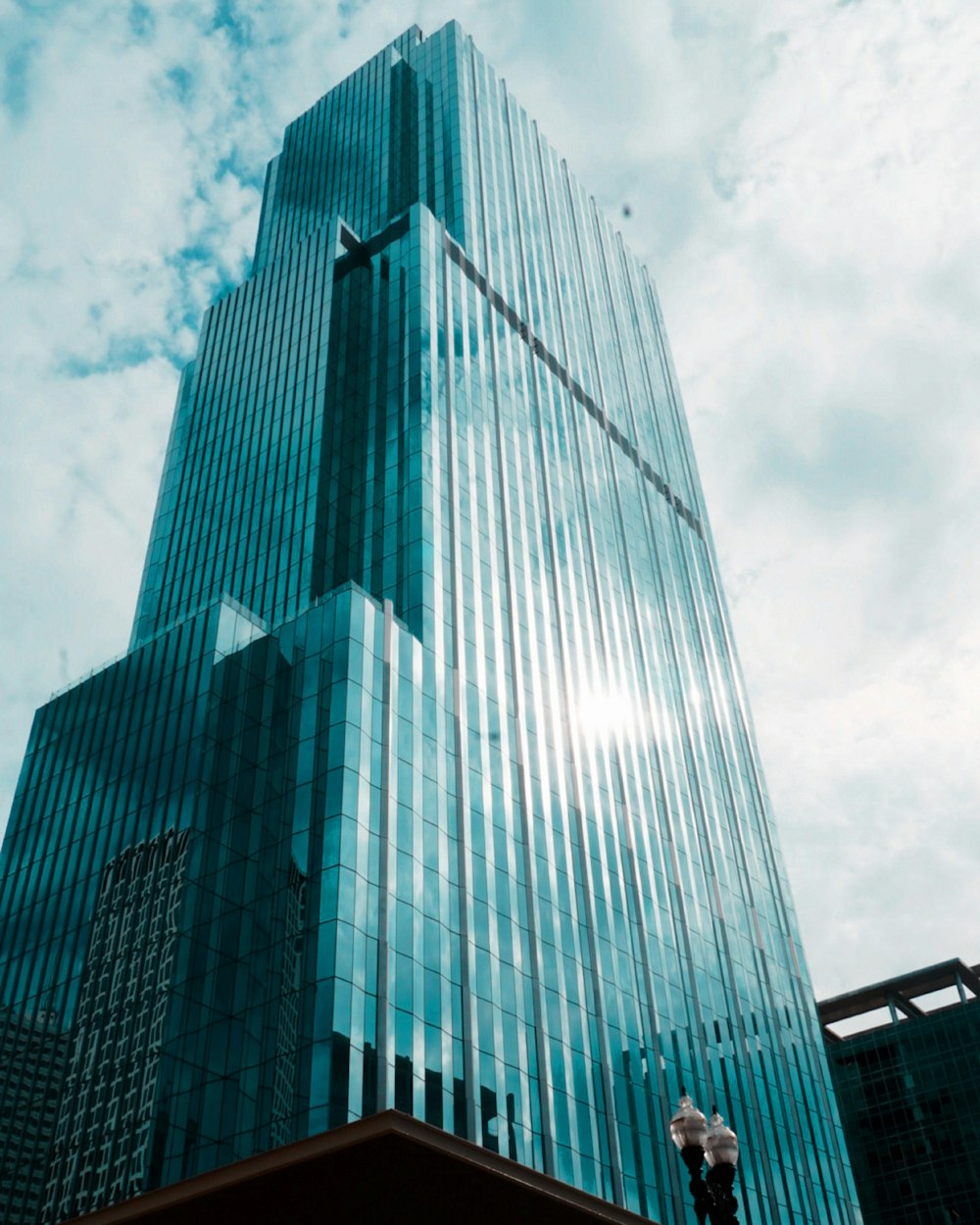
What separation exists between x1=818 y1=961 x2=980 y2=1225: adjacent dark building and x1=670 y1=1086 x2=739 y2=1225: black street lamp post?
78965 mm

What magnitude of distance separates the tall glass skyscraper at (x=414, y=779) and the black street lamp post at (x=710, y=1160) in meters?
21.1

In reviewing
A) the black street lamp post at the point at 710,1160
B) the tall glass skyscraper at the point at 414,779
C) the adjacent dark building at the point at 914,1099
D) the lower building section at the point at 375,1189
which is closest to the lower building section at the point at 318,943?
the tall glass skyscraper at the point at 414,779

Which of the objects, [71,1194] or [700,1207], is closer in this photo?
[700,1207]

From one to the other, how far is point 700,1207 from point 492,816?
34632mm

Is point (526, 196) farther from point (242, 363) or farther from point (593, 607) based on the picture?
point (593, 607)

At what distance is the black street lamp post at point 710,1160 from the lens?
760 inches

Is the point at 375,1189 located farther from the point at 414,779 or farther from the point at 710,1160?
the point at 414,779

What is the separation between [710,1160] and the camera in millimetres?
20219

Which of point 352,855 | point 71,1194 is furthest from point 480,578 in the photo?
point 71,1194

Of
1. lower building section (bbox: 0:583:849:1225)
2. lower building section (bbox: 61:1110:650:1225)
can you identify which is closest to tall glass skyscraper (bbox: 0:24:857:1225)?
lower building section (bbox: 0:583:849:1225)

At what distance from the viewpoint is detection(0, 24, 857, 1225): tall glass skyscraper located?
144 ft

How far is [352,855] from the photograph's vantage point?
44.3 meters

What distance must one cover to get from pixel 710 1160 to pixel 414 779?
99.6 feet

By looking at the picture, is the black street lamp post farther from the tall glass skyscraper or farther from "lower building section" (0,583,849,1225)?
the tall glass skyscraper
